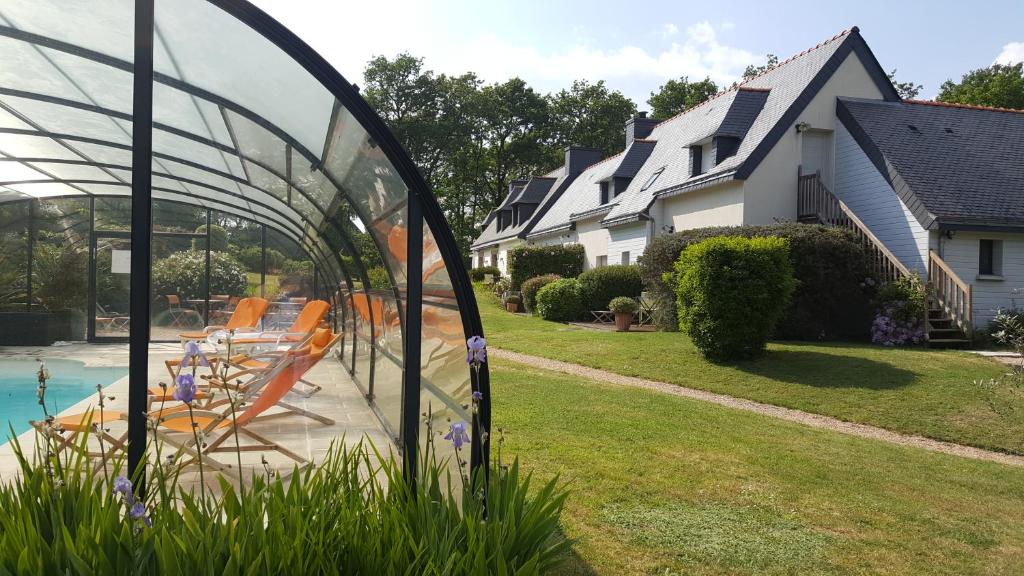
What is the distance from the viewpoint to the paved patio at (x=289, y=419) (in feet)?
18.1

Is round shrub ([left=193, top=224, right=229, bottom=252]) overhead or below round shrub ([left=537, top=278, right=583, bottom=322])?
overhead

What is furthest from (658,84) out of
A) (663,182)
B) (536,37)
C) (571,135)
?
(536,37)

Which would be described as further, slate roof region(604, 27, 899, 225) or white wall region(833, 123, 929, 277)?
slate roof region(604, 27, 899, 225)

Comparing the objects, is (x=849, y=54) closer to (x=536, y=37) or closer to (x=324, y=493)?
(x=536, y=37)

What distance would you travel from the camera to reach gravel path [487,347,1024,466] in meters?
7.27

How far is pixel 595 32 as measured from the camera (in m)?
14.2

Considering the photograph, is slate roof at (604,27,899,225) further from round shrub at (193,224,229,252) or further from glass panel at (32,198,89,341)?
glass panel at (32,198,89,341)

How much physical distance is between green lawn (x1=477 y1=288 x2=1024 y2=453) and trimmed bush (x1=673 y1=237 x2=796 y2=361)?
0.39 metres

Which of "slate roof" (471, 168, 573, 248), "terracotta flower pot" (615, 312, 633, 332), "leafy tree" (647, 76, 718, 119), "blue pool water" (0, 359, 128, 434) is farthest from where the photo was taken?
"leafy tree" (647, 76, 718, 119)

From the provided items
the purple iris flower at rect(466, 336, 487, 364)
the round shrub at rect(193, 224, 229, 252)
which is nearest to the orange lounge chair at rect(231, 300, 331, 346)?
the round shrub at rect(193, 224, 229, 252)

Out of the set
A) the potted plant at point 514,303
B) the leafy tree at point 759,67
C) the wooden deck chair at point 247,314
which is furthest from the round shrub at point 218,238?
the leafy tree at point 759,67

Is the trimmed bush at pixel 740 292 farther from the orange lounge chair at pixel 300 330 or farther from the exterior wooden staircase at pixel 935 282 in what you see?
the orange lounge chair at pixel 300 330

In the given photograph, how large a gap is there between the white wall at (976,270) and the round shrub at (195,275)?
14.2 m

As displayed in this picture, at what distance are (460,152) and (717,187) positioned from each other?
34362 millimetres
